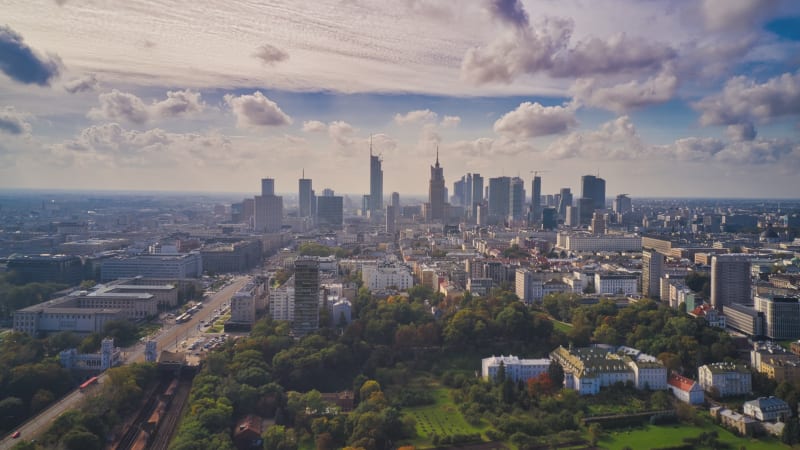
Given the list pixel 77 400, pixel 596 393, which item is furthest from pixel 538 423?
pixel 77 400

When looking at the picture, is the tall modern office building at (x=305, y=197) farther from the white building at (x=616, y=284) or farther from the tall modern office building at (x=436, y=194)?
the white building at (x=616, y=284)

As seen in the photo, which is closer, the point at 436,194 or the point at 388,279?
the point at 388,279

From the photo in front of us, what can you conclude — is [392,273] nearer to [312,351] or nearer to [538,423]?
[312,351]

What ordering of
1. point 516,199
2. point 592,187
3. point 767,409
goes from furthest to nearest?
point 516,199, point 592,187, point 767,409

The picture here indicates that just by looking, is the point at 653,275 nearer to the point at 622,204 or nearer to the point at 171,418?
the point at 171,418

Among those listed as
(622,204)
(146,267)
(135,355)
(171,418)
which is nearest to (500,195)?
(622,204)

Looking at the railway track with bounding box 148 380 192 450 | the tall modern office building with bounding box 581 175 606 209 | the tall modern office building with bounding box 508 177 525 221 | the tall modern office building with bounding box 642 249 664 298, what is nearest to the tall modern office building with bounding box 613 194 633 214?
the tall modern office building with bounding box 581 175 606 209

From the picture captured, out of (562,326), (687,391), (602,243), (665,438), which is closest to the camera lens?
(665,438)

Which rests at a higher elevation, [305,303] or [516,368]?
[305,303]
